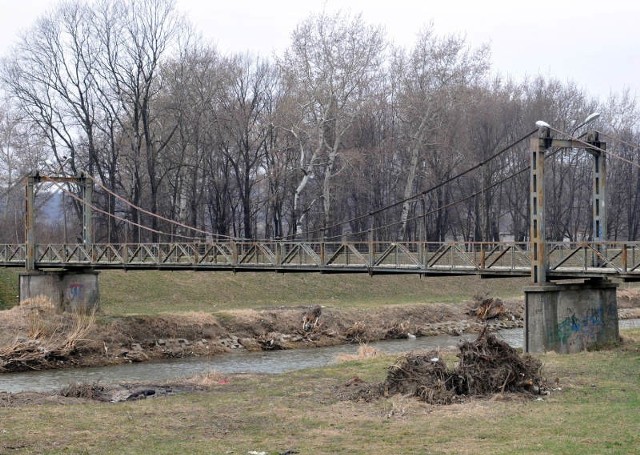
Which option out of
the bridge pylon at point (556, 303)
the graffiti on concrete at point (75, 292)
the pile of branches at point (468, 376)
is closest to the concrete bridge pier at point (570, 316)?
the bridge pylon at point (556, 303)

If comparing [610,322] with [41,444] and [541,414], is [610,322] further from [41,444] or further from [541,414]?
[41,444]

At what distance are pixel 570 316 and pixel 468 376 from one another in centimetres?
971

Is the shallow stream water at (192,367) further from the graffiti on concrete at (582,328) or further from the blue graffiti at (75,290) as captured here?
the blue graffiti at (75,290)

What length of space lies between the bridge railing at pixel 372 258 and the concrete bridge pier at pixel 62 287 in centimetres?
57

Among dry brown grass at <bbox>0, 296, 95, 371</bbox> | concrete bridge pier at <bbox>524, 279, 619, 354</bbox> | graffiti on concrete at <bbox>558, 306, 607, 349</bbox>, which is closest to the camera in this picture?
concrete bridge pier at <bbox>524, 279, 619, 354</bbox>

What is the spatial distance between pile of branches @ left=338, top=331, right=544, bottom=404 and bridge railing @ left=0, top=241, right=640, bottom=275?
796 cm

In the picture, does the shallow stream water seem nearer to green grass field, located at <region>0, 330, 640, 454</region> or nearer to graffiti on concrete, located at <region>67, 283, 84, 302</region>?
green grass field, located at <region>0, 330, 640, 454</region>

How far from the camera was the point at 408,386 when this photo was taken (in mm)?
17938

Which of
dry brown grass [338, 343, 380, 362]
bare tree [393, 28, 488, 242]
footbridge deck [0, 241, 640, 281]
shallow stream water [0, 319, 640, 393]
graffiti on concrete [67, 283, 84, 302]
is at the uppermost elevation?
bare tree [393, 28, 488, 242]

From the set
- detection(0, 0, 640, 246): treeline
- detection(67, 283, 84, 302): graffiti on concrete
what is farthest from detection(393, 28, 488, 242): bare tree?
detection(67, 283, 84, 302): graffiti on concrete

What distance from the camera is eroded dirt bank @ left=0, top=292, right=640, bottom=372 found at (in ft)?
105

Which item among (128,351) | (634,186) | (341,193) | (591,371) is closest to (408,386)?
(591,371)

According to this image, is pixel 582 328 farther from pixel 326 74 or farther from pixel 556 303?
pixel 326 74

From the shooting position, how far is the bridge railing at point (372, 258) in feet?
87.9
